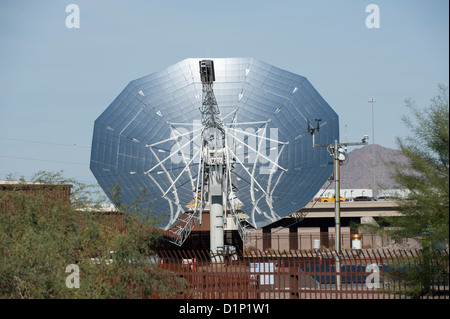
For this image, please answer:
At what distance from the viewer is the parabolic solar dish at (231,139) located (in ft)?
133

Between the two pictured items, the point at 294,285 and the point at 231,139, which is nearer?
the point at 294,285

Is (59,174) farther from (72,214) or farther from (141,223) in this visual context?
(141,223)

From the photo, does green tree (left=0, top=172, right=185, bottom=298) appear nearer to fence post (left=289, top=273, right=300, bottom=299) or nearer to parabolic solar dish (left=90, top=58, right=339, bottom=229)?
fence post (left=289, top=273, right=300, bottom=299)

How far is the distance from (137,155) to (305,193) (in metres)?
10.2

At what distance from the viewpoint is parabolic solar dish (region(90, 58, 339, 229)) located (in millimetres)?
40625

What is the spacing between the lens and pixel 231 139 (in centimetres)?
4322

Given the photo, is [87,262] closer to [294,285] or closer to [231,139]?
[294,285]

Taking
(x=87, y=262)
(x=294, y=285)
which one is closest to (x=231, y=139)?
(x=294, y=285)

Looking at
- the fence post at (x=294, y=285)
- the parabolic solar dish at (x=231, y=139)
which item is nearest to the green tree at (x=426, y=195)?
the fence post at (x=294, y=285)

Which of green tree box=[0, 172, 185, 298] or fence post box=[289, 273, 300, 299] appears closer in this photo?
green tree box=[0, 172, 185, 298]

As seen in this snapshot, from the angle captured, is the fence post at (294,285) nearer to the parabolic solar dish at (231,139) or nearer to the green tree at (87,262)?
the green tree at (87,262)

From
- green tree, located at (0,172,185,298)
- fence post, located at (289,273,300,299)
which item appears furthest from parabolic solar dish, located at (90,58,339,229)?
green tree, located at (0,172,185,298)

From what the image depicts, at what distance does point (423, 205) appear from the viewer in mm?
21000
